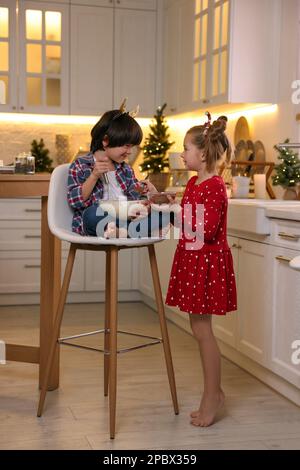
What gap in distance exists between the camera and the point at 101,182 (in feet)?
8.99

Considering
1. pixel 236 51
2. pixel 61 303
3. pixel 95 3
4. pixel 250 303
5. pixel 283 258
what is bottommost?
pixel 250 303

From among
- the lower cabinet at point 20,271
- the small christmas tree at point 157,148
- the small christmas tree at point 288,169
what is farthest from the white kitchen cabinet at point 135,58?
the small christmas tree at point 288,169

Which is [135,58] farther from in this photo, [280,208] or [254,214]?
[280,208]

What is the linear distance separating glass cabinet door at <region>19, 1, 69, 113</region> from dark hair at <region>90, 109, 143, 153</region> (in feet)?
9.75

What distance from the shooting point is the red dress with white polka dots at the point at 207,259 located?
8.79ft

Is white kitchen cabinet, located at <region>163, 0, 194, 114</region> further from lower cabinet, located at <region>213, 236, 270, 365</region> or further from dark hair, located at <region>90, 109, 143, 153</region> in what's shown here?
dark hair, located at <region>90, 109, 143, 153</region>

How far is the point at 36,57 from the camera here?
548 centimetres

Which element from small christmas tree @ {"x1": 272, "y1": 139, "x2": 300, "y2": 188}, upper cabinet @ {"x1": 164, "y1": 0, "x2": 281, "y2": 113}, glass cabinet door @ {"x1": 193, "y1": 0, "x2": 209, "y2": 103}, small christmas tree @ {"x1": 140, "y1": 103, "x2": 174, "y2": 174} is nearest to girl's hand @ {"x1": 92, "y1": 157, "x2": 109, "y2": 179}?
small christmas tree @ {"x1": 272, "y1": 139, "x2": 300, "y2": 188}

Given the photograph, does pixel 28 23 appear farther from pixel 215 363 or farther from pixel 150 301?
pixel 215 363

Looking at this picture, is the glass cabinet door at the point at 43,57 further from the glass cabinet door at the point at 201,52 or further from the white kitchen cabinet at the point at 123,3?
the glass cabinet door at the point at 201,52

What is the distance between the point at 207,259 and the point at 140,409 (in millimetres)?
740

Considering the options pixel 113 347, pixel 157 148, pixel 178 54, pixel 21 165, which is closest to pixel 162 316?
pixel 113 347

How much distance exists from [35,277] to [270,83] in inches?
88.9

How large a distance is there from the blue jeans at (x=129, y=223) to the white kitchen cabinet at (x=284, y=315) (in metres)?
0.69
